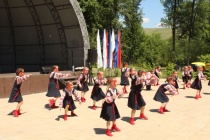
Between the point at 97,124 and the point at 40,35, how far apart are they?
1878 cm

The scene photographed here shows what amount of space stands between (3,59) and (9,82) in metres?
12.2

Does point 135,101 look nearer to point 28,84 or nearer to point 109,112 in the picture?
point 109,112

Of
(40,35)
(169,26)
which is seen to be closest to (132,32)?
(169,26)

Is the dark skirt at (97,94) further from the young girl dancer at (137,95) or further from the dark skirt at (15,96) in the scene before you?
the dark skirt at (15,96)

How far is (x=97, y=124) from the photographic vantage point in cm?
969

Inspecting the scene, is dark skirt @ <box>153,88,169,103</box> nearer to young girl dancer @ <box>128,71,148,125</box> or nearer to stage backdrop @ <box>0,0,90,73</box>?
young girl dancer @ <box>128,71,148,125</box>

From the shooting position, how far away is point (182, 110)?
12156 mm

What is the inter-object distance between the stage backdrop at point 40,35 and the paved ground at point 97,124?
10.7 metres

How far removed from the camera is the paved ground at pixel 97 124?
8.26 meters

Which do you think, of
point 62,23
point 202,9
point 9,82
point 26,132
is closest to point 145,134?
point 26,132

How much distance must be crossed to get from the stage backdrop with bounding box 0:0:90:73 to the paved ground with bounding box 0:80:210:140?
10.7 meters

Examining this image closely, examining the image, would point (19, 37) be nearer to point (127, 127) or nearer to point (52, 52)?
point (52, 52)

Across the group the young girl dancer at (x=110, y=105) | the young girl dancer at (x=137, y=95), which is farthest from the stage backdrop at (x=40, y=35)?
the young girl dancer at (x=110, y=105)

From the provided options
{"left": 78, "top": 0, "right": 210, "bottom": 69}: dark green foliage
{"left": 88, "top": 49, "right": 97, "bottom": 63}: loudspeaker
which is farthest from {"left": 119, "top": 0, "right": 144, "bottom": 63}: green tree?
{"left": 88, "top": 49, "right": 97, "bottom": 63}: loudspeaker
